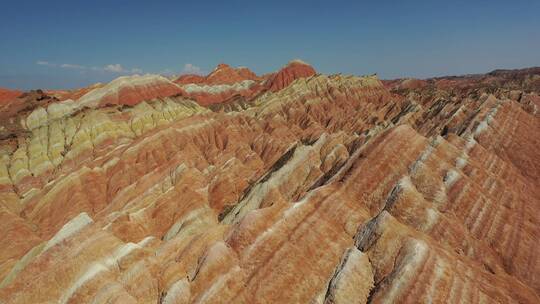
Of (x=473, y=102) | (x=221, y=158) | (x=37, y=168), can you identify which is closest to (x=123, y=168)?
(x=221, y=158)

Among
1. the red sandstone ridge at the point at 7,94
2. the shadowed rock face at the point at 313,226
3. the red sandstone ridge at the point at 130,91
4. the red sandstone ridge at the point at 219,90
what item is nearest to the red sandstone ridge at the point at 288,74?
the red sandstone ridge at the point at 219,90

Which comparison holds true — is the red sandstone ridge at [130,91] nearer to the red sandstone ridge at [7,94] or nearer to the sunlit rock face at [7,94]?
the sunlit rock face at [7,94]

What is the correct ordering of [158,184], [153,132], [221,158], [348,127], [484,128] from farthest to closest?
[348,127], [153,132], [221,158], [158,184], [484,128]

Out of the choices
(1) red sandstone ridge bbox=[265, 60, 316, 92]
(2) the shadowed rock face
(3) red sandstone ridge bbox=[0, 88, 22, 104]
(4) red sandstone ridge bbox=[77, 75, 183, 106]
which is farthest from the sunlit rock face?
(1) red sandstone ridge bbox=[265, 60, 316, 92]

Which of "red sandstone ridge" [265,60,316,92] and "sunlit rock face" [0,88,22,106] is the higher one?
"red sandstone ridge" [265,60,316,92]

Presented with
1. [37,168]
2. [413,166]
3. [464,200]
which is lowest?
[37,168]

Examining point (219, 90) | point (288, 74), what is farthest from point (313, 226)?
point (288, 74)

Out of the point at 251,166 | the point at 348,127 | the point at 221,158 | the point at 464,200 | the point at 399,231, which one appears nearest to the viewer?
the point at 399,231

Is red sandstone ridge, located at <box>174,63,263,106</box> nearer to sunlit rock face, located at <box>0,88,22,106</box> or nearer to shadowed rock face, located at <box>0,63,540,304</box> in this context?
sunlit rock face, located at <box>0,88,22,106</box>

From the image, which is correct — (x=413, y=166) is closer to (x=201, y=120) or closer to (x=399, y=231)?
(x=399, y=231)
